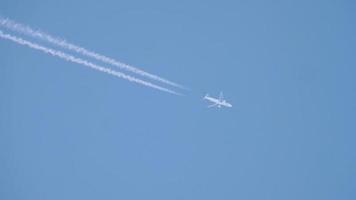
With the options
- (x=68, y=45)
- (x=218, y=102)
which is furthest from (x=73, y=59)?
(x=218, y=102)

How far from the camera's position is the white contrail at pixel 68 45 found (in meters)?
5.79

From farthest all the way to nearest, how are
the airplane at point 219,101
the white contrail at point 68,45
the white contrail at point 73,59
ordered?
1. the airplane at point 219,101
2. the white contrail at point 73,59
3. the white contrail at point 68,45

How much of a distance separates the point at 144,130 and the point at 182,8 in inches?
67.3

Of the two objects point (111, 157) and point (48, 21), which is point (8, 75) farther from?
point (111, 157)

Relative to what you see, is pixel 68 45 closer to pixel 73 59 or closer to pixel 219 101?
pixel 73 59

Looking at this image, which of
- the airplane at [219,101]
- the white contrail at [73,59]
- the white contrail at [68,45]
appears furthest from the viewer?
the airplane at [219,101]

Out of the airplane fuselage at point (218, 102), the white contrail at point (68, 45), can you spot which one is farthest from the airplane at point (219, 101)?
the white contrail at point (68, 45)

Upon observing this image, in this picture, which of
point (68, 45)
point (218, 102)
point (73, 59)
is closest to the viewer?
point (68, 45)

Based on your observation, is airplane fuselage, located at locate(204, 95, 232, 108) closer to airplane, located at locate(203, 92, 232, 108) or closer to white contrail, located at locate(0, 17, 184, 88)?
airplane, located at locate(203, 92, 232, 108)

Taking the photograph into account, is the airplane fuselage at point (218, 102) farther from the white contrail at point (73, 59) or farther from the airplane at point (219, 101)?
the white contrail at point (73, 59)

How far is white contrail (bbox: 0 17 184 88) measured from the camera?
5.79 metres

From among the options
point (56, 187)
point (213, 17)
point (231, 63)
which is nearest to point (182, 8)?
point (213, 17)

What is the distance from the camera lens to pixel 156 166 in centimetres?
675

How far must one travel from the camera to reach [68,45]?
612 centimetres
